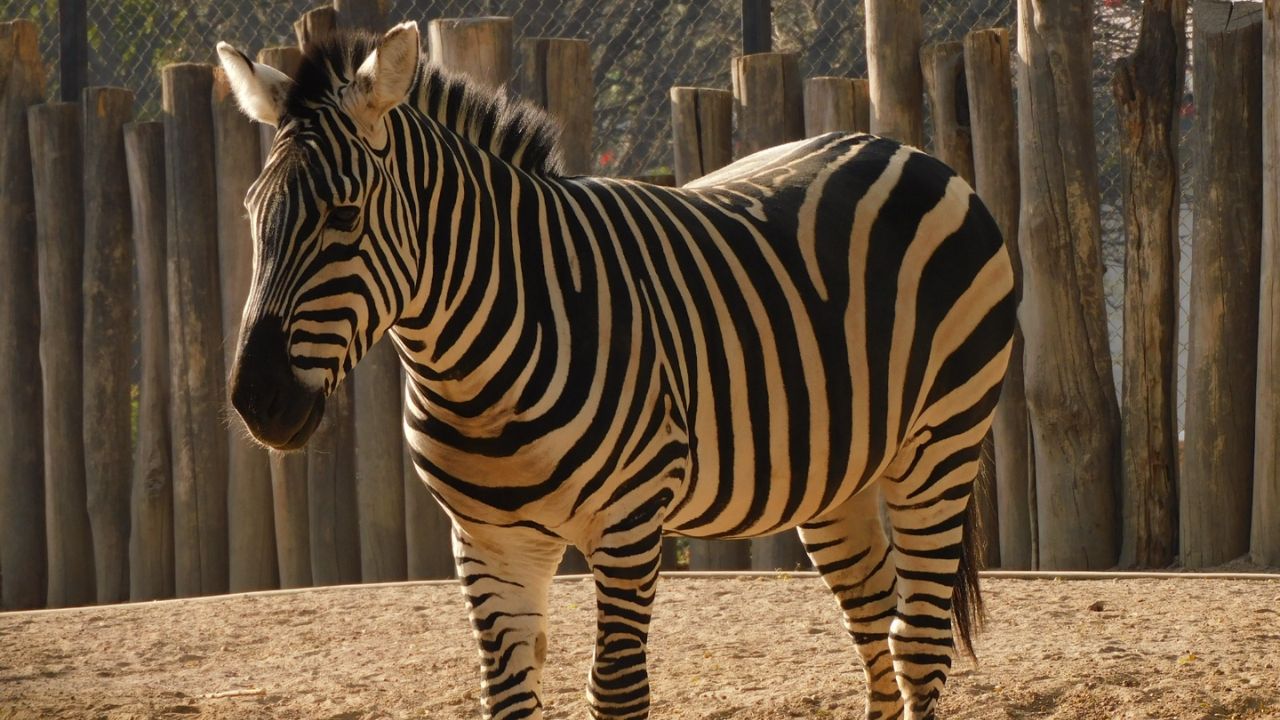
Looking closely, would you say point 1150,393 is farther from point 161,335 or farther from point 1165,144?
point 161,335

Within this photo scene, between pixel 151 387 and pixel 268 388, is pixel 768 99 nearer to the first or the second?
pixel 151 387

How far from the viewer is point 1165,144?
6.27 metres

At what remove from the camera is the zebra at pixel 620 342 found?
2.92 meters

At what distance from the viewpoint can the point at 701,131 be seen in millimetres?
6930

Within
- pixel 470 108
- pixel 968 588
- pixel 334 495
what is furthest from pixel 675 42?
pixel 470 108

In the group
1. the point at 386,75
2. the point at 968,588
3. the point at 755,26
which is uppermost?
the point at 755,26

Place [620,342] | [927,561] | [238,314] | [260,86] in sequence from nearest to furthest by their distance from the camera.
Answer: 1. [260,86]
2. [620,342]
3. [927,561]
4. [238,314]

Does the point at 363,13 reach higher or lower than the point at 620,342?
higher

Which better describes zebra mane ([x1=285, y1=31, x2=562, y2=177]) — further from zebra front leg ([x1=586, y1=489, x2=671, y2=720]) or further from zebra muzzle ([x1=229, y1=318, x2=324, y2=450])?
zebra front leg ([x1=586, y1=489, x2=671, y2=720])

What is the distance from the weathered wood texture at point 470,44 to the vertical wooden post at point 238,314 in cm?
104

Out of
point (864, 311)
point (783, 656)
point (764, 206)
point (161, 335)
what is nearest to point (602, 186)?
point (764, 206)

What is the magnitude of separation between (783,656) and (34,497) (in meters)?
4.27

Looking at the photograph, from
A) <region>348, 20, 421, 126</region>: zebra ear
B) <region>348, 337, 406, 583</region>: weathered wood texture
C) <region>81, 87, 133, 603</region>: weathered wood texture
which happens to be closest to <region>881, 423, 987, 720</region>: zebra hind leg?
<region>348, 20, 421, 126</region>: zebra ear

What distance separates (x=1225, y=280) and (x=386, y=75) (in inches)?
171
